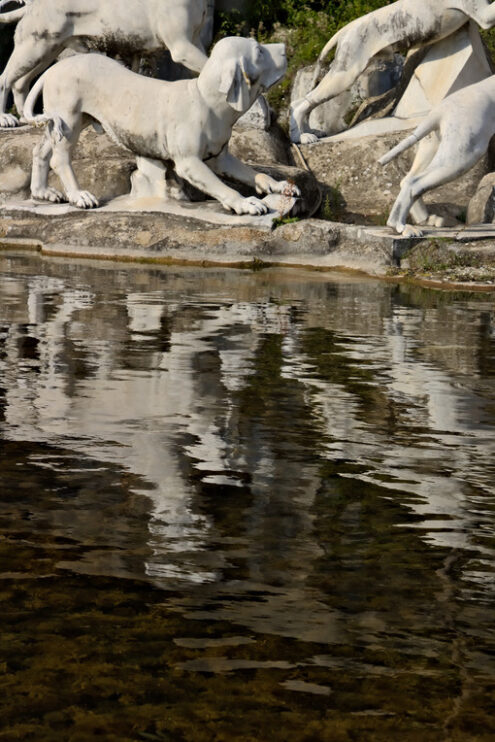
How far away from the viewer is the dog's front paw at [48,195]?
434 inches

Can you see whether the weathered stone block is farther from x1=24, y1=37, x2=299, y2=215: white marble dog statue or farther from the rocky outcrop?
x1=24, y1=37, x2=299, y2=215: white marble dog statue

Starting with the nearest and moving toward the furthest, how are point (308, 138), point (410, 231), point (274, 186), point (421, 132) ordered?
1. point (410, 231)
2. point (421, 132)
3. point (274, 186)
4. point (308, 138)

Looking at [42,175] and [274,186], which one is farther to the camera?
[42,175]

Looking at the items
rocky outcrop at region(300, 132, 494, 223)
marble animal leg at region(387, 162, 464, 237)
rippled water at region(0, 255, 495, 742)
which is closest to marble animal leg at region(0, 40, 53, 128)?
rocky outcrop at region(300, 132, 494, 223)

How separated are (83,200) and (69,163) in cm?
41

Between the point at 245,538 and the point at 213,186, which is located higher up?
the point at 213,186

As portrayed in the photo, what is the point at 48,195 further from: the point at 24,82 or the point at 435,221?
the point at 435,221

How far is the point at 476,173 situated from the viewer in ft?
39.3

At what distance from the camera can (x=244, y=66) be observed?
9.71 metres

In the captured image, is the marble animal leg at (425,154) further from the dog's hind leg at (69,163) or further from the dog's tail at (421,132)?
the dog's hind leg at (69,163)

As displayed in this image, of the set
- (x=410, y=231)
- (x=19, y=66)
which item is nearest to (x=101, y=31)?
(x=19, y=66)

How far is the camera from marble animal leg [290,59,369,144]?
12680 mm

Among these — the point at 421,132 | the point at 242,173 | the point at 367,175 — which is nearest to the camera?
the point at 421,132

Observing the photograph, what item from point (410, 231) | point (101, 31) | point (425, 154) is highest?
point (101, 31)
